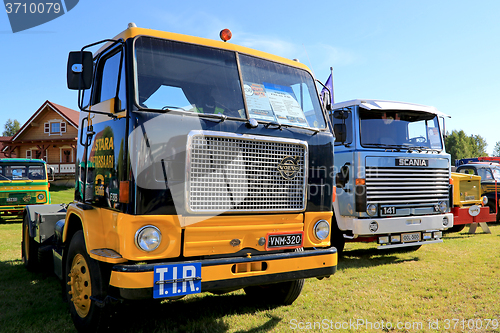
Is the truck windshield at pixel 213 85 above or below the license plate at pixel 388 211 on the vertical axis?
above

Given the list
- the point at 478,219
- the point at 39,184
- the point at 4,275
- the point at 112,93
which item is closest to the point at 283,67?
the point at 112,93

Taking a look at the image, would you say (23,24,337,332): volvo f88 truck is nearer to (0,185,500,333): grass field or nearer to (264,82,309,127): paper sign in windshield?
(264,82,309,127): paper sign in windshield

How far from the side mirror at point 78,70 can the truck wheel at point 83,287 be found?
144 cm

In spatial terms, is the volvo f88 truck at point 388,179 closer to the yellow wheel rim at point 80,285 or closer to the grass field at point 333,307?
the grass field at point 333,307

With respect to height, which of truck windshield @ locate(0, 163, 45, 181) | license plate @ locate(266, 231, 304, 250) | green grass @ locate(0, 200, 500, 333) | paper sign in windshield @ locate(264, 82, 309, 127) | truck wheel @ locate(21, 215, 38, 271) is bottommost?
green grass @ locate(0, 200, 500, 333)

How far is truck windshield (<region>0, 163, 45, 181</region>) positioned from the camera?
1362 centimetres

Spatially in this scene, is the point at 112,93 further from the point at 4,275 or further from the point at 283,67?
the point at 4,275

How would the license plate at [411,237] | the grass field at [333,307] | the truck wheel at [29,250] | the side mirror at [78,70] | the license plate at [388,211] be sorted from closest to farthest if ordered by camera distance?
the side mirror at [78,70] → the grass field at [333,307] → the truck wheel at [29,250] → the license plate at [388,211] → the license plate at [411,237]

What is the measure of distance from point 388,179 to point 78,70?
17.2ft

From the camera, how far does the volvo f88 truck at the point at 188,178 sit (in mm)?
3080

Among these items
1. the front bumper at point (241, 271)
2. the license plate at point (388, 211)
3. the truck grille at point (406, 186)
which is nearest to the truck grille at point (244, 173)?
the front bumper at point (241, 271)

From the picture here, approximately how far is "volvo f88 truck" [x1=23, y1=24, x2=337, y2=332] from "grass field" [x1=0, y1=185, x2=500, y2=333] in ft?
2.00

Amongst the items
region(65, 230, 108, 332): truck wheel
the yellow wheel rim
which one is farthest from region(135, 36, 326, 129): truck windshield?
the yellow wheel rim

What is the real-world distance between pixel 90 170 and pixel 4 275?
3.35 metres
